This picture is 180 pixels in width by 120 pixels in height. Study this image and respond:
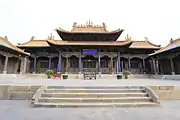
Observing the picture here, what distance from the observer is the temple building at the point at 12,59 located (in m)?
14.7

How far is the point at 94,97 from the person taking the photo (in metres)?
4.68

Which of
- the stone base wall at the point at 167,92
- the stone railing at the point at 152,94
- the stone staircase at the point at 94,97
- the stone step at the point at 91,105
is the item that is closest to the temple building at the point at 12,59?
the stone staircase at the point at 94,97

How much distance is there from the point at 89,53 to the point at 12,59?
10.7 metres

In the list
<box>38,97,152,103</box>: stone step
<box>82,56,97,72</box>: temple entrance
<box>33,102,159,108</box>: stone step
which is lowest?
<box>33,102,159,108</box>: stone step

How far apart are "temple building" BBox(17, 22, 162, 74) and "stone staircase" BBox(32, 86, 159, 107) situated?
11119 mm

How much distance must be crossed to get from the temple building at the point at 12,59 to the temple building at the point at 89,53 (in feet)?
4.68

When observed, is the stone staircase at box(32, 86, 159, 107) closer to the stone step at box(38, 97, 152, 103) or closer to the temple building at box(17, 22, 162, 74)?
the stone step at box(38, 97, 152, 103)

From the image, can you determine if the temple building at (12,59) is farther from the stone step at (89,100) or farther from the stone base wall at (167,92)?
the stone base wall at (167,92)

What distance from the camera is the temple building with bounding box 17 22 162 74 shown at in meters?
Answer: 16.9

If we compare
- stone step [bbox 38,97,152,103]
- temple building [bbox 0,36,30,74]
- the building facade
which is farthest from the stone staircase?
temple building [bbox 0,36,30,74]

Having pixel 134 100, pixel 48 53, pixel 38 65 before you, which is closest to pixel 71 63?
pixel 48 53

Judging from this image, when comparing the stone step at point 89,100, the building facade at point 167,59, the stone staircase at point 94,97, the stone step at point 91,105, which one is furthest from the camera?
the building facade at point 167,59

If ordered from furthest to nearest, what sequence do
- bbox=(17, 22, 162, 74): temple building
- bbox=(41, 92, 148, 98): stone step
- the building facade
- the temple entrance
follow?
the temple entrance < bbox=(17, 22, 162, 74): temple building < the building facade < bbox=(41, 92, 148, 98): stone step

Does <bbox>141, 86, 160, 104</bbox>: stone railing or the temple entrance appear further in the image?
the temple entrance
